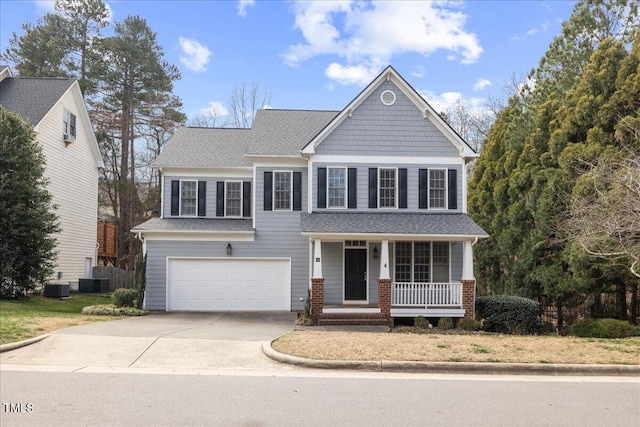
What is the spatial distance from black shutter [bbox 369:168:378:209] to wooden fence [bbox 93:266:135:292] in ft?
52.4

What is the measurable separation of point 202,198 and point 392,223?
7.54 m

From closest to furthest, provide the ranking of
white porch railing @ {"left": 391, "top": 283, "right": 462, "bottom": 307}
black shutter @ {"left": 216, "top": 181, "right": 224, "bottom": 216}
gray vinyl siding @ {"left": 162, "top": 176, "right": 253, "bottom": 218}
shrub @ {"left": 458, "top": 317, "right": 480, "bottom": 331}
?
shrub @ {"left": 458, "top": 317, "right": 480, "bottom": 331} → white porch railing @ {"left": 391, "top": 283, "right": 462, "bottom": 307} → gray vinyl siding @ {"left": 162, "top": 176, "right": 253, "bottom": 218} → black shutter @ {"left": 216, "top": 181, "right": 224, "bottom": 216}

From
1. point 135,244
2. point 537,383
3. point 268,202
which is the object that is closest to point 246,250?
point 268,202

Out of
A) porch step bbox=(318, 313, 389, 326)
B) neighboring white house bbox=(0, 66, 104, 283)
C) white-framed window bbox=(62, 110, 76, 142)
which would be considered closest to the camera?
porch step bbox=(318, 313, 389, 326)

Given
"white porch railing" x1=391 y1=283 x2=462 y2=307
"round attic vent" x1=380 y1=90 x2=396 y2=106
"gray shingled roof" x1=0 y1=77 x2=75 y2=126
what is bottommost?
"white porch railing" x1=391 y1=283 x2=462 y2=307

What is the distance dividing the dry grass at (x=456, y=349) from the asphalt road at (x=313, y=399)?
0.70m

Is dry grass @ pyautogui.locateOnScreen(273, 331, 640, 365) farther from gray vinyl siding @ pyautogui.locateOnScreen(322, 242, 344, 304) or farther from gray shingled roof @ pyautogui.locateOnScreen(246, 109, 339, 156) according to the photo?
gray shingled roof @ pyautogui.locateOnScreen(246, 109, 339, 156)

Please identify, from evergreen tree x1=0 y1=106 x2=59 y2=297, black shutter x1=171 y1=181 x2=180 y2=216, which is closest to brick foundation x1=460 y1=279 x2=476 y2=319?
black shutter x1=171 y1=181 x2=180 y2=216

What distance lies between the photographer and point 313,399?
23.4 ft

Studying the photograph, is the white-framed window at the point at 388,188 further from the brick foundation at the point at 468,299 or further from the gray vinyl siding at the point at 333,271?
the brick foundation at the point at 468,299

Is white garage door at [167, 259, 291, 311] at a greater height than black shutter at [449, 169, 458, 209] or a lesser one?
lesser

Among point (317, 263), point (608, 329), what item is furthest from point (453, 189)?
point (608, 329)

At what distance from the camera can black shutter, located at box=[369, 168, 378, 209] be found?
18.6m

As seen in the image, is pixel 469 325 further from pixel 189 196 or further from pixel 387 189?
pixel 189 196
